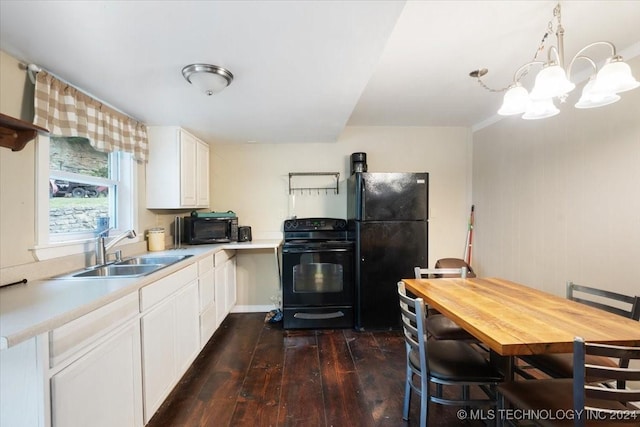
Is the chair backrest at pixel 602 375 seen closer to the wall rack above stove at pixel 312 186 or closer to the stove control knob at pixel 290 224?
the stove control knob at pixel 290 224

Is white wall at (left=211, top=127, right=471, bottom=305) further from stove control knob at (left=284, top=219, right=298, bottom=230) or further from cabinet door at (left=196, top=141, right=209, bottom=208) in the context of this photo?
stove control knob at (left=284, top=219, right=298, bottom=230)

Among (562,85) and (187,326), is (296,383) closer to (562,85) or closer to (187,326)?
(187,326)

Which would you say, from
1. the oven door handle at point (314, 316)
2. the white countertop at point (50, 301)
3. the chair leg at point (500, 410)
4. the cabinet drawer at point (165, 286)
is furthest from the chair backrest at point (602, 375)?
the oven door handle at point (314, 316)

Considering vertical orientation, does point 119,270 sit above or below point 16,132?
below

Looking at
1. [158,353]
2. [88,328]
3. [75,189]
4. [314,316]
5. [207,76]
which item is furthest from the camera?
[314,316]

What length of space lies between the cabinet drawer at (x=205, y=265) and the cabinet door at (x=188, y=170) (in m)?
0.62

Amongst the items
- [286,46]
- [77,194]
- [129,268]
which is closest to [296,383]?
[129,268]

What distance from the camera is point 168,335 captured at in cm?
186

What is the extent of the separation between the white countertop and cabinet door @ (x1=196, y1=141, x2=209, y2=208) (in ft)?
5.11

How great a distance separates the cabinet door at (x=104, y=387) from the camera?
3.50 feet

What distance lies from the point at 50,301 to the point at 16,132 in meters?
0.96

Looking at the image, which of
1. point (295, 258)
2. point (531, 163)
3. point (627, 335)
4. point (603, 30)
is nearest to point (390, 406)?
point (627, 335)

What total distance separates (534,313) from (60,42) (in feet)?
8.65

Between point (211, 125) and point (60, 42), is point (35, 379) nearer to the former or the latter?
point (60, 42)
